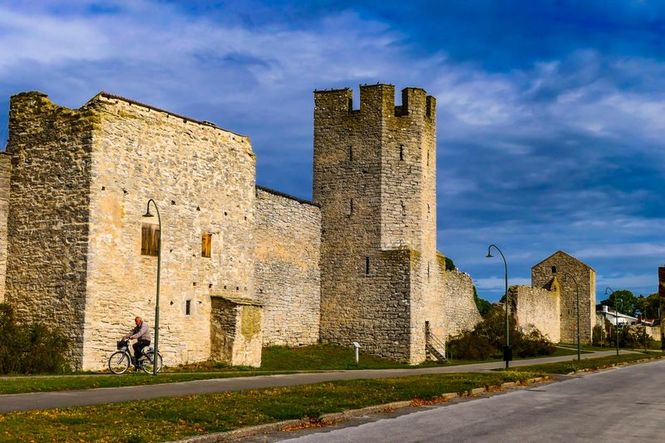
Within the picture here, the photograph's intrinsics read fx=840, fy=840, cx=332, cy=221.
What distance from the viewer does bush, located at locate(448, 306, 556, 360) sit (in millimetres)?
48906

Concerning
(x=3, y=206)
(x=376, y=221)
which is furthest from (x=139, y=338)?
(x=376, y=221)

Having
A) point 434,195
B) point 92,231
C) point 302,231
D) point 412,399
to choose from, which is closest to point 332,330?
point 302,231

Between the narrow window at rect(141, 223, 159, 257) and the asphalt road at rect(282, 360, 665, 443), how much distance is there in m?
13.6

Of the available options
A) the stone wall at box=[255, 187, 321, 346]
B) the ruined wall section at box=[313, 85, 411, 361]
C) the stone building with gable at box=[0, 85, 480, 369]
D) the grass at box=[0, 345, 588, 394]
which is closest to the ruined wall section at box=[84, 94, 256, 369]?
the stone building with gable at box=[0, 85, 480, 369]

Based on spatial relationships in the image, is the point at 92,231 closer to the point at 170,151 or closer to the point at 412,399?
the point at 170,151

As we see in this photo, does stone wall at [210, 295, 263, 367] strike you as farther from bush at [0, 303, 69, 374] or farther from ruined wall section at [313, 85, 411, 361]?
ruined wall section at [313, 85, 411, 361]

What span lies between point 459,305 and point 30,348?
3290 centimetres

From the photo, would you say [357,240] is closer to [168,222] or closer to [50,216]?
[168,222]

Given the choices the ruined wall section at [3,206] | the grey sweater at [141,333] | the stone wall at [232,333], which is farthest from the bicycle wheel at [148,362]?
the ruined wall section at [3,206]

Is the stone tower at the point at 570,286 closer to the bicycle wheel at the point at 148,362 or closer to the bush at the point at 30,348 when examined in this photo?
the bicycle wheel at the point at 148,362

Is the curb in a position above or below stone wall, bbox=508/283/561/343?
below

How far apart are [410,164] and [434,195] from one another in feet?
9.50

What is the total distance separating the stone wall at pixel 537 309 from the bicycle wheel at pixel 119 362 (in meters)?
43.7

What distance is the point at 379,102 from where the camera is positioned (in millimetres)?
42688
